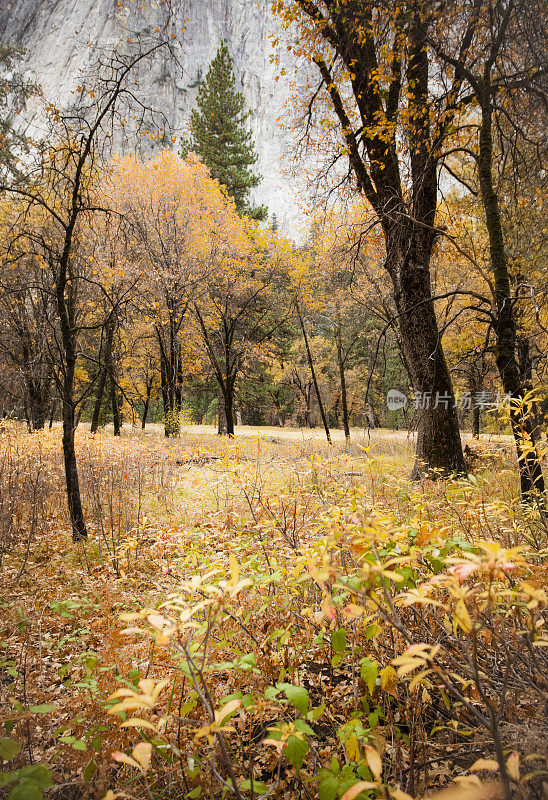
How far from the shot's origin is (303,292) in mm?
17531

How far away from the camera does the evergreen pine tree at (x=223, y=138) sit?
2655cm

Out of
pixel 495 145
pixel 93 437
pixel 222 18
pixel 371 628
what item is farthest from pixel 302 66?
pixel 222 18

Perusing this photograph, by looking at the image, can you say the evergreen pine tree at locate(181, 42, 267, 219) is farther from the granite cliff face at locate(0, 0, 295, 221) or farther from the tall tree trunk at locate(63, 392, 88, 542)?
the tall tree trunk at locate(63, 392, 88, 542)

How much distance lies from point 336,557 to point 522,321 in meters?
10.4

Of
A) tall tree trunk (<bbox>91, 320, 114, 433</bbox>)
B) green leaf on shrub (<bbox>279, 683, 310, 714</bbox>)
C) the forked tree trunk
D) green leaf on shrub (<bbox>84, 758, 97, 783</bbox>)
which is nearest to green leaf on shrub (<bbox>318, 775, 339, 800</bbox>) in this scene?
green leaf on shrub (<bbox>279, 683, 310, 714</bbox>)

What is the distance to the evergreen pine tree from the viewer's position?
87.1ft

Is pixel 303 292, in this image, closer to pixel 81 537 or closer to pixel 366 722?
pixel 81 537

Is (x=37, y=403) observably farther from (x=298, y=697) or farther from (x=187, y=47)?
(x=187, y=47)

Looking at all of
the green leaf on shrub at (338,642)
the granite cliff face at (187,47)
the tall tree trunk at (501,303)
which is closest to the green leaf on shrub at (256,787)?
the green leaf on shrub at (338,642)

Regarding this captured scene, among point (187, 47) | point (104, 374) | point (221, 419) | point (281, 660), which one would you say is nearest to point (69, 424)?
point (281, 660)

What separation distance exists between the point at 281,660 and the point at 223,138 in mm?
32185

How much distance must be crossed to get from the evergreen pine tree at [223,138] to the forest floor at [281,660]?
27040 mm

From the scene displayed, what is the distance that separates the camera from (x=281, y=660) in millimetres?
2260

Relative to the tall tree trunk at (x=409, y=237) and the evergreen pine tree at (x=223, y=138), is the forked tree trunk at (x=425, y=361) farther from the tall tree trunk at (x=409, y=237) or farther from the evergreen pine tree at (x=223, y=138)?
the evergreen pine tree at (x=223, y=138)
